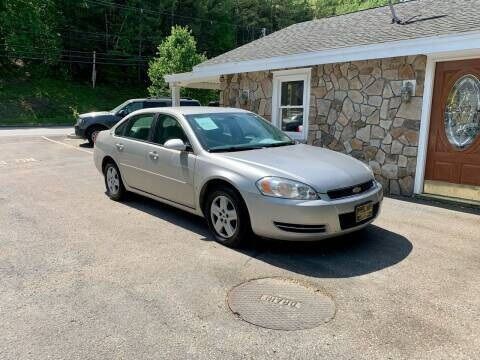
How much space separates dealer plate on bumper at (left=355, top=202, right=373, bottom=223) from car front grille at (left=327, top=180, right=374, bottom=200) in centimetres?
17

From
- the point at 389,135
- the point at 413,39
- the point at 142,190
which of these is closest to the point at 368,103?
the point at 389,135

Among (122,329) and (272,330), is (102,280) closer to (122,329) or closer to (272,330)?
(122,329)

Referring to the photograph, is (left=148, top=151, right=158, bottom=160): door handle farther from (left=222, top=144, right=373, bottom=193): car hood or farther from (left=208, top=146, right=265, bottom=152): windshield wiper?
(left=222, top=144, right=373, bottom=193): car hood

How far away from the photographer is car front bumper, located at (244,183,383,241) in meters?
4.16

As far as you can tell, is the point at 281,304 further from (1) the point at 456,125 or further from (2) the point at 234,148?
(1) the point at 456,125

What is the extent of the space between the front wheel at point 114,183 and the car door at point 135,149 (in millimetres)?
252

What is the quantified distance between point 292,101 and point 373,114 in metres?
2.27

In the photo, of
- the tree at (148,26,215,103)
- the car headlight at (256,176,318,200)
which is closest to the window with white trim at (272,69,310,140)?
the car headlight at (256,176,318,200)

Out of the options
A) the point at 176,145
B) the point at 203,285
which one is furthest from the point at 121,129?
the point at 203,285

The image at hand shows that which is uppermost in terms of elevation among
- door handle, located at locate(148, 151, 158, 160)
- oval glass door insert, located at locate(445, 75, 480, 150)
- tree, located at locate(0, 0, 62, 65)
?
tree, located at locate(0, 0, 62, 65)

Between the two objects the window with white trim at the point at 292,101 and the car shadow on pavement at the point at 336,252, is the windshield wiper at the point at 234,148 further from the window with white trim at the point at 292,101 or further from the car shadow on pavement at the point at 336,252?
the window with white trim at the point at 292,101

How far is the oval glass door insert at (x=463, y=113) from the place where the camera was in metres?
6.81


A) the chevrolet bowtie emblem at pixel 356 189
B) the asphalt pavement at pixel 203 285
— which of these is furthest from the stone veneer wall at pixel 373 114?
the chevrolet bowtie emblem at pixel 356 189

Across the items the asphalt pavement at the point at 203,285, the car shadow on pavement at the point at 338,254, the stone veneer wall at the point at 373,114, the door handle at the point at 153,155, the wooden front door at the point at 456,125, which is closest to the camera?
the asphalt pavement at the point at 203,285
